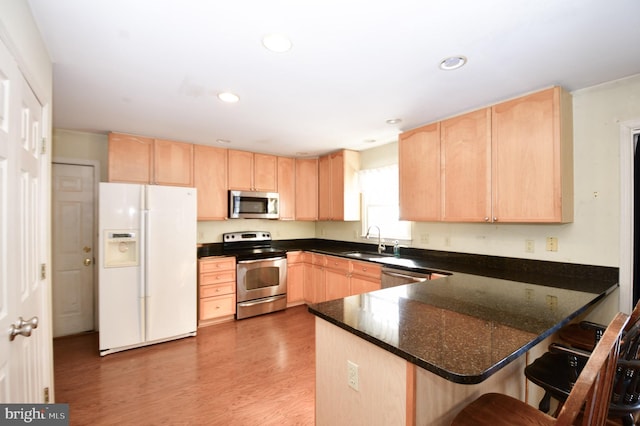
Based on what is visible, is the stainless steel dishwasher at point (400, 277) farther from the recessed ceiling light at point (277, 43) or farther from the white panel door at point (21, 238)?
the white panel door at point (21, 238)

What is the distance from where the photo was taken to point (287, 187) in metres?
4.68

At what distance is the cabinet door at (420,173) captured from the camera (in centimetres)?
289

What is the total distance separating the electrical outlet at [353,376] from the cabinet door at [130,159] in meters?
3.35

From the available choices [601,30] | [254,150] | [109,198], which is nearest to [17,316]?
[109,198]

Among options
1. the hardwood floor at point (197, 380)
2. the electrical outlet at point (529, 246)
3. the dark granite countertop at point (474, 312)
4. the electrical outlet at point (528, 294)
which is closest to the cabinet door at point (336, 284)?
the hardwood floor at point (197, 380)

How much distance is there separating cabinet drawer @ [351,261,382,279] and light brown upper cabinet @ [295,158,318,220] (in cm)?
143

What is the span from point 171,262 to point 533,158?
11.8 ft

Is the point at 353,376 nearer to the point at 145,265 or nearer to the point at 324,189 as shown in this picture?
the point at 145,265

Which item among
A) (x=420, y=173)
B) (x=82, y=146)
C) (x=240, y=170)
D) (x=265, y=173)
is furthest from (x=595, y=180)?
(x=82, y=146)

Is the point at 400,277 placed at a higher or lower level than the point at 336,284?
higher

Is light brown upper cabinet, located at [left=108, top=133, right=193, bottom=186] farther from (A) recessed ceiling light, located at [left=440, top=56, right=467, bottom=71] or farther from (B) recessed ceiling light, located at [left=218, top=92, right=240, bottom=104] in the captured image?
(A) recessed ceiling light, located at [left=440, top=56, right=467, bottom=71]

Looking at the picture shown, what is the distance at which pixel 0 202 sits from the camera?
42.5 inches

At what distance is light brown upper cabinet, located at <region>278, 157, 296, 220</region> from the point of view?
4617mm

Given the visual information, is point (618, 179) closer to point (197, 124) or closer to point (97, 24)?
point (97, 24)
